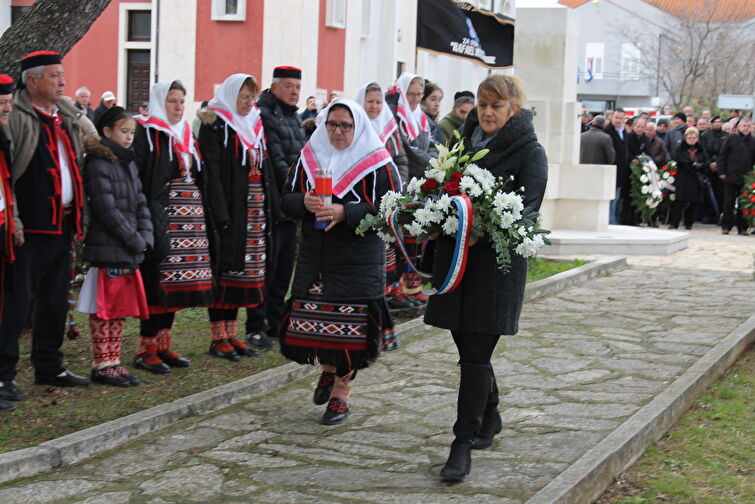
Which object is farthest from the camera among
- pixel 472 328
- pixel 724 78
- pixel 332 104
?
pixel 724 78

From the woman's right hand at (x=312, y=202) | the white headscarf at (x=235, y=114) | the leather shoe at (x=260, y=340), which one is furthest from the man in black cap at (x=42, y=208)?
the leather shoe at (x=260, y=340)

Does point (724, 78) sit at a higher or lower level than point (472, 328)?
higher

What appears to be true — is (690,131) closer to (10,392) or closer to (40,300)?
(40,300)

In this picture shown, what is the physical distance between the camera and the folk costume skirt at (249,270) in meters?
7.96

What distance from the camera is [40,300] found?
6805 millimetres

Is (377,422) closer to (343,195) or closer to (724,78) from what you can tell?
(343,195)

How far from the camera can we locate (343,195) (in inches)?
254

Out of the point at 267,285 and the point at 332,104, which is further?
the point at 267,285

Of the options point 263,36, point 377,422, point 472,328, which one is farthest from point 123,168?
point 263,36

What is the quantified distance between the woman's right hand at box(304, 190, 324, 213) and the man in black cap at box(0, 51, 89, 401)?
151cm

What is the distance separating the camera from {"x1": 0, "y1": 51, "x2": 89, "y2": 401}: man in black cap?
648cm

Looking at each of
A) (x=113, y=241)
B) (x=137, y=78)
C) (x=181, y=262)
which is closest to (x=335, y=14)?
(x=137, y=78)

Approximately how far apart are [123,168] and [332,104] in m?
1.54

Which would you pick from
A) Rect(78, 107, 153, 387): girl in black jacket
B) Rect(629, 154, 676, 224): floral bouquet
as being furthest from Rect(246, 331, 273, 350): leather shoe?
Rect(629, 154, 676, 224): floral bouquet
